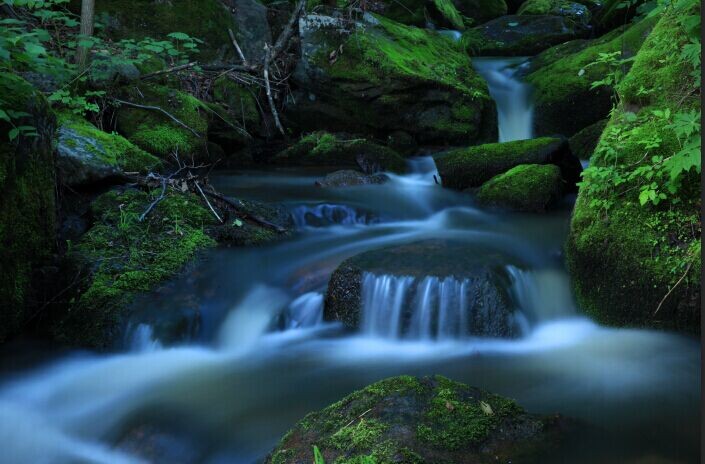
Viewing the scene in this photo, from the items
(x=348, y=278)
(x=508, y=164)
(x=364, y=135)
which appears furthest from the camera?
(x=364, y=135)

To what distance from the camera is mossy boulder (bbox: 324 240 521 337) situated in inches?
180

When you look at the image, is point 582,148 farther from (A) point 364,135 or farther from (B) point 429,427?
(B) point 429,427

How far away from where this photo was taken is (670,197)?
432 centimetres

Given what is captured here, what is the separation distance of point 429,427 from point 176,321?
2.75 meters

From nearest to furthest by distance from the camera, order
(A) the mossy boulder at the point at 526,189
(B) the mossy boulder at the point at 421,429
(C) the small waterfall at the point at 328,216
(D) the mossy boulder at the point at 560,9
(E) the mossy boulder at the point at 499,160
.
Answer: (B) the mossy boulder at the point at 421,429 → (C) the small waterfall at the point at 328,216 → (A) the mossy boulder at the point at 526,189 → (E) the mossy boulder at the point at 499,160 → (D) the mossy boulder at the point at 560,9

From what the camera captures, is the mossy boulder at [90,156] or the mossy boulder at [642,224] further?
the mossy boulder at [90,156]

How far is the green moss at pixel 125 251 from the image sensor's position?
4582 millimetres

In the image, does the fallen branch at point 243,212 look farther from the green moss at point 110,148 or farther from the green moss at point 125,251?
the green moss at point 110,148

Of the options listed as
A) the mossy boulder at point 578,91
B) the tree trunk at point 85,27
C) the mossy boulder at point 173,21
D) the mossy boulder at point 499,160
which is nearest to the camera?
the mossy boulder at point 499,160

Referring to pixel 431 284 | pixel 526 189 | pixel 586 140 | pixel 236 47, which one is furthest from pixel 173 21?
pixel 431 284

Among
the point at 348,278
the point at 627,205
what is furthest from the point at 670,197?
the point at 348,278

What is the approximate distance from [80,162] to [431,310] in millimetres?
3905

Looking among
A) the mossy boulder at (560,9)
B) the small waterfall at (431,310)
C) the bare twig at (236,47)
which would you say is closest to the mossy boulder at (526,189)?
the small waterfall at (431,310)

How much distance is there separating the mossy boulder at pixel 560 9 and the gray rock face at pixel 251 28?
313 inches
